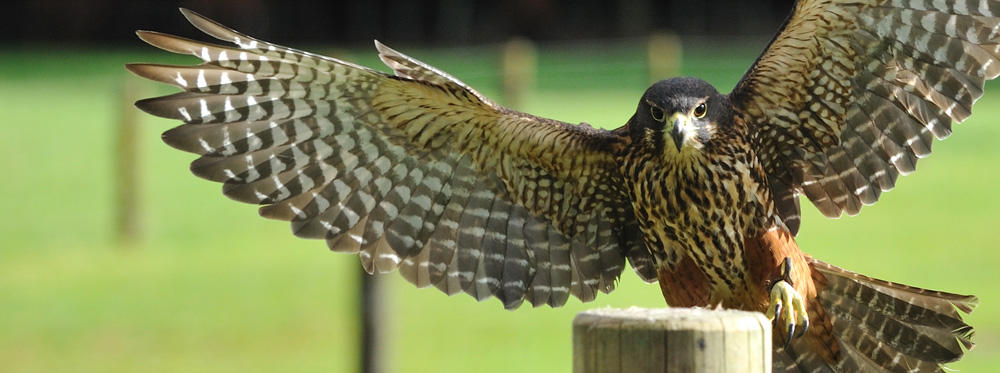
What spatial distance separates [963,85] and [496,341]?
577 centimetres

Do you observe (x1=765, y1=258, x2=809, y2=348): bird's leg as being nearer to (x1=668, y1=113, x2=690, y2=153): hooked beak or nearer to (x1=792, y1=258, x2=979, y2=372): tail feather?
(x1=792, y1=258, x2=979, y2=372): tail feather

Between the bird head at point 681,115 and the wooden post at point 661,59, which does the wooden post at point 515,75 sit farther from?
the bird head at point 681,115

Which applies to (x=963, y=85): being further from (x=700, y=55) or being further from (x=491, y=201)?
(x=700, y=55)

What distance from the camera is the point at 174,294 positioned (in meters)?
10.7

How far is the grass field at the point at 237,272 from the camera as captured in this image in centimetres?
913

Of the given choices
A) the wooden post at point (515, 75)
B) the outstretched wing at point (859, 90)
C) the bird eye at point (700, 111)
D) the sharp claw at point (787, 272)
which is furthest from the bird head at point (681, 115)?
the wooden post at point (515, 75)

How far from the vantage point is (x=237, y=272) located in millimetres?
11422

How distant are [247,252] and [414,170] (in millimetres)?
8149

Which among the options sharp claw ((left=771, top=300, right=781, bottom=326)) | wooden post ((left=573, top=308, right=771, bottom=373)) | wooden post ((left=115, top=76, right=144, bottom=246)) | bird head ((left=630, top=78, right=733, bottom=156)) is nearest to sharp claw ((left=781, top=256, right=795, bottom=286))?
sharp claw ((left=771, top=300, right=781, bottom=326))

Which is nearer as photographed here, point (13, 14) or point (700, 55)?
point (700, 55)

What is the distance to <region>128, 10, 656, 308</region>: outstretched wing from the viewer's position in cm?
412

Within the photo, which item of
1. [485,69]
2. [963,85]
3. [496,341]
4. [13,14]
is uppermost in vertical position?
[13,14]

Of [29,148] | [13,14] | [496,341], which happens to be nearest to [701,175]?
[496,341]

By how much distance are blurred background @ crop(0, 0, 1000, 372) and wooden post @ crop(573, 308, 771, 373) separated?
2628mm
